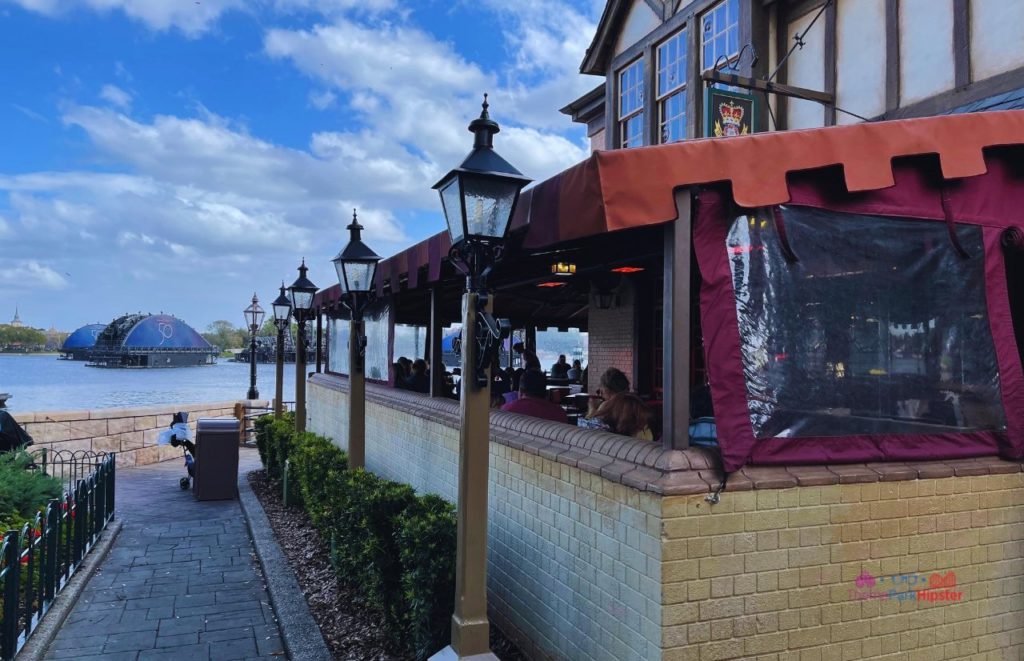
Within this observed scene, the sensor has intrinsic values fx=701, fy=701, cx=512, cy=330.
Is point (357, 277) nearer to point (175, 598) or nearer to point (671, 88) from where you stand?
point (175, 598)

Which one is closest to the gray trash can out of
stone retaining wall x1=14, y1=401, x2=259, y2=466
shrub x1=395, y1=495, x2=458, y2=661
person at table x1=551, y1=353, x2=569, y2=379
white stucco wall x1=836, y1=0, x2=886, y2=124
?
stone retaining wall x1=14, y1=401, x2=259, y2=466

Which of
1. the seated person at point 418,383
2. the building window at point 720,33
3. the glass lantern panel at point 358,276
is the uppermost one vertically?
the building window at point 720,33

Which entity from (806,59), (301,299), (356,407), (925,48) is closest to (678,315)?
(925,48)

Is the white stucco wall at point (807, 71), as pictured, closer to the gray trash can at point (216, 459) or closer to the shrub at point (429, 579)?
the shrub at point (429, 579)

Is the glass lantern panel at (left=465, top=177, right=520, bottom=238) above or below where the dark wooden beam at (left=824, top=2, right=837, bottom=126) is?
below

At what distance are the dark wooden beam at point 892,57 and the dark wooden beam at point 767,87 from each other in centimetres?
62

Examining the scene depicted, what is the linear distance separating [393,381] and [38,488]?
14.8 ft

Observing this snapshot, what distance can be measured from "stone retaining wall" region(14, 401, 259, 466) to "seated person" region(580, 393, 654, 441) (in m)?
11.6

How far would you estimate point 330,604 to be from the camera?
6109mm

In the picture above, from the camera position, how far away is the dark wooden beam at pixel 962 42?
A: 600 centimetres

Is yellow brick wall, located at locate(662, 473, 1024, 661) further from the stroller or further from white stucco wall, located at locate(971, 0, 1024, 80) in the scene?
the stroller

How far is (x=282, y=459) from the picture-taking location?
A: 11117 mm

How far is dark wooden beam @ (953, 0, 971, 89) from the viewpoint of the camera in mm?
6004

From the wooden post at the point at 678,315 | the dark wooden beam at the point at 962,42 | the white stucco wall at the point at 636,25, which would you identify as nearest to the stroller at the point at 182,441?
the white stucco wall at the point at 636,25
